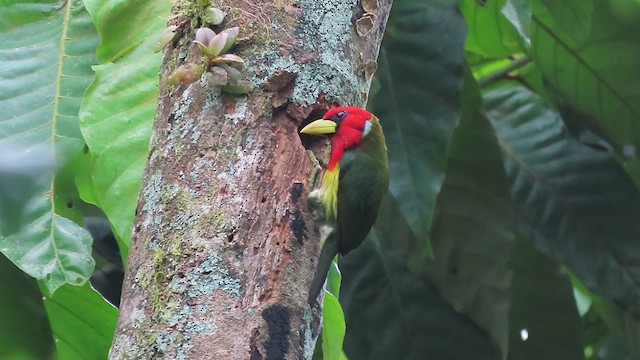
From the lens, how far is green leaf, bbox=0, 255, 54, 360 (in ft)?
7.49

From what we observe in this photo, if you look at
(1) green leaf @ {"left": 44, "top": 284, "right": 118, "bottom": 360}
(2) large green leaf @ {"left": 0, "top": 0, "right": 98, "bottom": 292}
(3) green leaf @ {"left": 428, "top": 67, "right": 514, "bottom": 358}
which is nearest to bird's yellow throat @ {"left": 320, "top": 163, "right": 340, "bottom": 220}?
(2) large green leaf @ {"left": 0, "top": 0, "right": 98, "bottom": 292}

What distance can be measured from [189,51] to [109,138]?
321 mm

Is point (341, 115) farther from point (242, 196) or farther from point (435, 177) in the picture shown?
point (435, 177)

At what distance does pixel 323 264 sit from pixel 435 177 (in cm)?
115

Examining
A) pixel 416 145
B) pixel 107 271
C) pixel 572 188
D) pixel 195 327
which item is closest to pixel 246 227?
pixel 195 327

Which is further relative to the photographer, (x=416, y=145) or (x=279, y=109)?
(x=416, y=145)

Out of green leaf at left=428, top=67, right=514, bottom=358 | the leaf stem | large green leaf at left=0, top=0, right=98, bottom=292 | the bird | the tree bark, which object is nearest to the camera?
the tree bark

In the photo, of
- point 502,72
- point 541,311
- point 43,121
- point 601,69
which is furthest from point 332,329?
point 502,72

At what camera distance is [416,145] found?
9.55 feet

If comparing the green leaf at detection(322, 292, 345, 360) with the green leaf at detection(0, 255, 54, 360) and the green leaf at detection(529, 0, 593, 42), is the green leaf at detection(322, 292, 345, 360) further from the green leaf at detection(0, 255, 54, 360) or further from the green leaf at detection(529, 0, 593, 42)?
the green leaf at detection(529, 0, 593, 42)

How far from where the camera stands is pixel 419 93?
10.1 feet

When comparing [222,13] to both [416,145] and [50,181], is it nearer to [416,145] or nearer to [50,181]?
[50,181]

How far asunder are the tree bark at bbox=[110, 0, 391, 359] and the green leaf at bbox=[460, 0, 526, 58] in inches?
65.4

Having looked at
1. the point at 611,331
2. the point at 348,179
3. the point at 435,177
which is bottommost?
the point at 611,331
